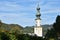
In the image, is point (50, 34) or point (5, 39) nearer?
point (5, 39)

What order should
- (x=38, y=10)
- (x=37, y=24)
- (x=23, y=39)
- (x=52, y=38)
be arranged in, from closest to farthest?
(x=23, y=39) → (x=52, y=38) → (x=38, y=10) → (x=37, y=24)

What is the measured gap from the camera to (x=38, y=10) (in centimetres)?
12319

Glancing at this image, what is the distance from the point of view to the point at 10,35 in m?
46.2

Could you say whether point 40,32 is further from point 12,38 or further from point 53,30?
point 12,38

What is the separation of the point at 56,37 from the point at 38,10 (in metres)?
48.5

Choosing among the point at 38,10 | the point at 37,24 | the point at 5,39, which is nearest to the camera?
the point at 5,39

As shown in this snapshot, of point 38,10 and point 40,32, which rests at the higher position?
point 38,10

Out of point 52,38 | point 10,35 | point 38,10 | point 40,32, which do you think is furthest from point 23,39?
point 40,32

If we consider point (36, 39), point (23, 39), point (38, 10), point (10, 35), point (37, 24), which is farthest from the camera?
point (37, 24)

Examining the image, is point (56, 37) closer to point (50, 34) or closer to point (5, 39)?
point (50, 34)

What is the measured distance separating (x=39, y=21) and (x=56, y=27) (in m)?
52.0

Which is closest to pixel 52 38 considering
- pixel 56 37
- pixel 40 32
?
pixel 56 37

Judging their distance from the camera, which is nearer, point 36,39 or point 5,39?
point 5,39

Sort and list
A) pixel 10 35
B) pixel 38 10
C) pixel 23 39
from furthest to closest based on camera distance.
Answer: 1. pixel 38 10
2. pixel 23 39
3. pixel 10 35
